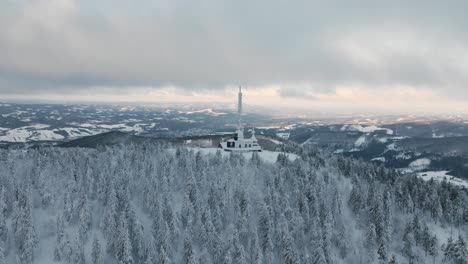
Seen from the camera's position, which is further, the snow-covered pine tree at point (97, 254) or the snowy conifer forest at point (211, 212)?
the snowy conifer forest at point (211, 212)

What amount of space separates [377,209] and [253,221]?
32.2 metres

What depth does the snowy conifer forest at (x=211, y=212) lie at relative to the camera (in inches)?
3430

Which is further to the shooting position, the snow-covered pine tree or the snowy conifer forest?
the snowy conifer forest

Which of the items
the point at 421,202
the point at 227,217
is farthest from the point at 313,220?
the point at 421,202

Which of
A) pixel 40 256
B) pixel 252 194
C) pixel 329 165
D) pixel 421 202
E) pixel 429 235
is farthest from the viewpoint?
pixel 329 165

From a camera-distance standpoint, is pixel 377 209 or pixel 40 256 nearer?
pixel 40 256

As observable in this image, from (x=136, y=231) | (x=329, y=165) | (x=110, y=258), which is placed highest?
(x=329, y=165)

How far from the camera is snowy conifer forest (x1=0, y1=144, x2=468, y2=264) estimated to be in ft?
286

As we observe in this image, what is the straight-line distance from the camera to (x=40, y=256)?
279 feet

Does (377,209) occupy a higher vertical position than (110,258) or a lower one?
higher

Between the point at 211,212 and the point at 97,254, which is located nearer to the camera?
the point at 97,254

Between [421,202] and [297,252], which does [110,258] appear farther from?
[421,202]

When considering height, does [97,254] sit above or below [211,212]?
below

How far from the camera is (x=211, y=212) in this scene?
321ft
